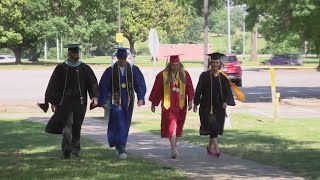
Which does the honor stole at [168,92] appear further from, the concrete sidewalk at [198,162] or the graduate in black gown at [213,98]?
the concrete sidewalk at [198,162]

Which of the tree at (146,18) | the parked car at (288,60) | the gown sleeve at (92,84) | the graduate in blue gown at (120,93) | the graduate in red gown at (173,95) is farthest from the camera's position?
the tree at (146,18)

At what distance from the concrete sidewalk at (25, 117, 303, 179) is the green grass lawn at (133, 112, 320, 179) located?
323 millimetres

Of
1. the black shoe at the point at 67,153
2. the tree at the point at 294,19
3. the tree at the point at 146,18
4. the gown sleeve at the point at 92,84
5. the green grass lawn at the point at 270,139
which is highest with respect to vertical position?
the tree at the point at 146,18

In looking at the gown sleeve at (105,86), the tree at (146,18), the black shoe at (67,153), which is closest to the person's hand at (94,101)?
the gown sleeve at (105,86)

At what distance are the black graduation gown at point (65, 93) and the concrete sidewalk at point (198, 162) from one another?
1.15 m

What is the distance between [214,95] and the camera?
9891 millimetres

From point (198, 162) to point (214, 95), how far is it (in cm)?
119

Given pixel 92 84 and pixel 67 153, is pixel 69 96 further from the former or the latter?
pixel 67 153

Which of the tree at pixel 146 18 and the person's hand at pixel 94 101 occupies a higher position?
the tree at pixel 146 18

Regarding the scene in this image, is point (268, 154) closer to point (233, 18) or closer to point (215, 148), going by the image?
point (215, 148)

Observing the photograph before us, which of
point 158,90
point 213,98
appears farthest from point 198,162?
point 158,90

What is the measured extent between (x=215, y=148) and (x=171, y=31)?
67330mm

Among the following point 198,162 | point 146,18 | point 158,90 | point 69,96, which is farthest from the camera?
point 146,18

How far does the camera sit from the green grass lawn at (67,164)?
771 cm
